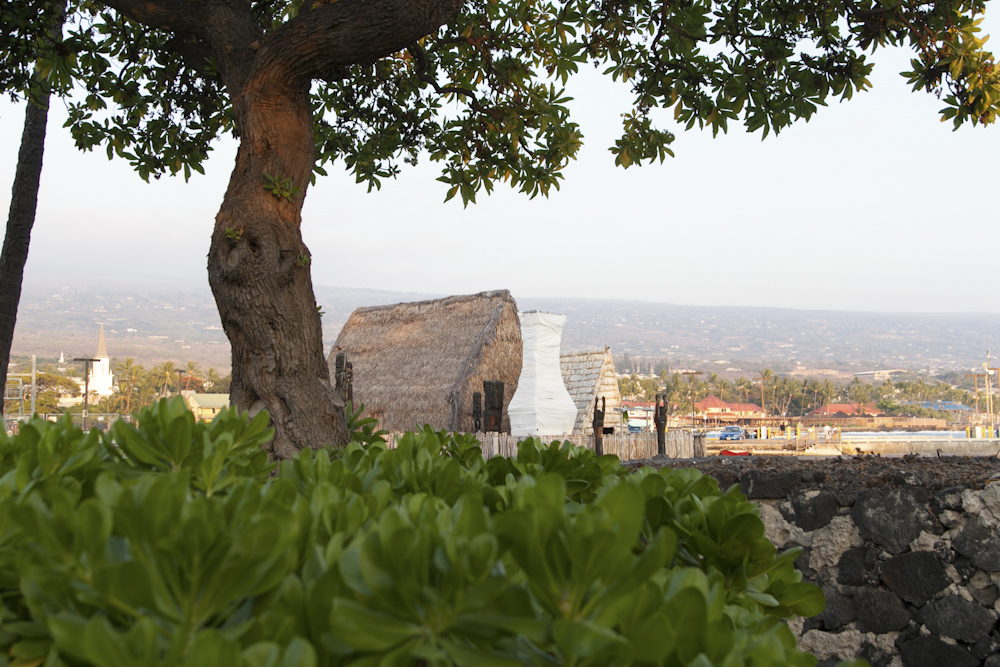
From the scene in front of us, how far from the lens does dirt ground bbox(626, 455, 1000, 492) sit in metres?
4.17

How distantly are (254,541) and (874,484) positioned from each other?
4310mm

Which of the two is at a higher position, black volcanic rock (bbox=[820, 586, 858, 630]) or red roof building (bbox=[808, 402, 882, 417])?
black volcanic rock (bbox=[820, 586, 858, 630])

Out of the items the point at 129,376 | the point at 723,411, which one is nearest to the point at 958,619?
the point at 723,411

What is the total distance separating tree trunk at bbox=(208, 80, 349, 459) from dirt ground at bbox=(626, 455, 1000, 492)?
2.02m

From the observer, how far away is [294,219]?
391 cm

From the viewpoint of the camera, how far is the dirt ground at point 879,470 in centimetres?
417

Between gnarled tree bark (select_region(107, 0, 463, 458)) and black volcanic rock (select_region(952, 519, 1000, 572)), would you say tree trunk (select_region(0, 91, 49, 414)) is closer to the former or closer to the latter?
gnarled tree bark (select_region(107, 0, 463, 458))

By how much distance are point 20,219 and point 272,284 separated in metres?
4.95

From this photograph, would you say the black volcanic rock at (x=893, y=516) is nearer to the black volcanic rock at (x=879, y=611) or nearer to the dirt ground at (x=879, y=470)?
the dirt ground at (x=879, y=470)

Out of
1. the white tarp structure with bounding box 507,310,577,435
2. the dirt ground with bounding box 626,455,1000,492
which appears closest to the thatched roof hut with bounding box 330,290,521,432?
the white tarp structure with bounding box 507,310,577,435

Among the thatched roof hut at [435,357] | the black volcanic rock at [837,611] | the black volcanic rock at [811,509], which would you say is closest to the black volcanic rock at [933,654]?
the black volcanic rock at [837,611]

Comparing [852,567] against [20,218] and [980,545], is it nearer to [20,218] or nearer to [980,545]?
[980,545]

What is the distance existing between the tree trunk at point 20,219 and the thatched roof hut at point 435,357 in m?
9.58

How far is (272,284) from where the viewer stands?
3684 mm
